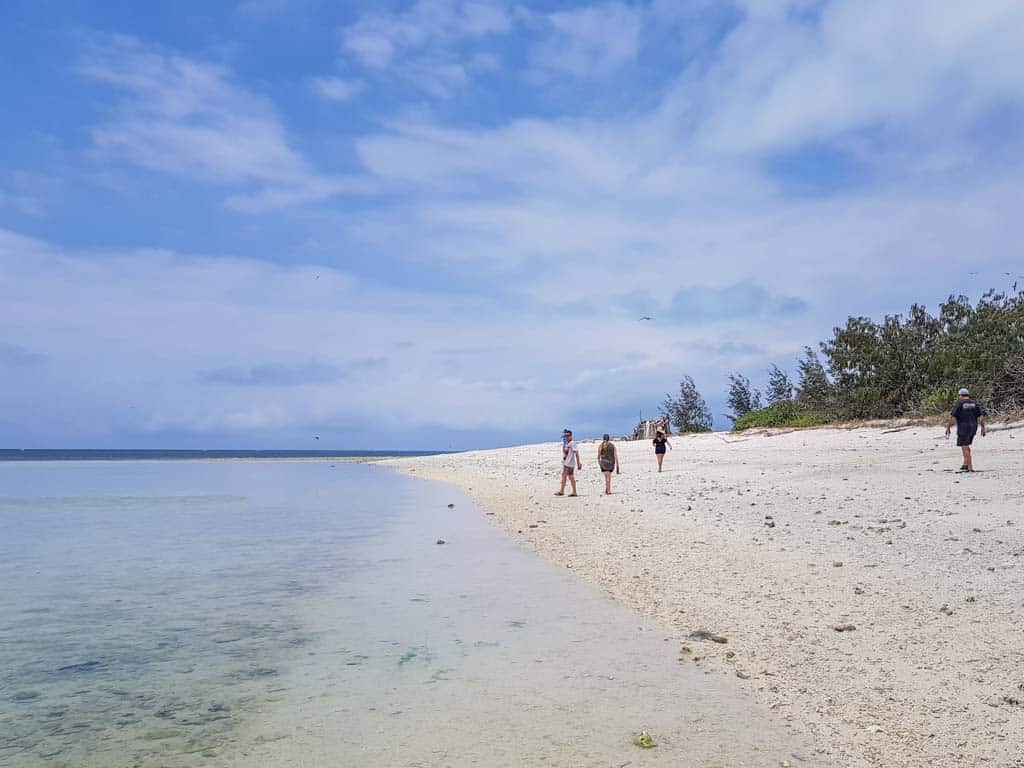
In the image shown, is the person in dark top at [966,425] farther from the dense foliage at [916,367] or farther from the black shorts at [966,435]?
the dense foliage at [916,367]

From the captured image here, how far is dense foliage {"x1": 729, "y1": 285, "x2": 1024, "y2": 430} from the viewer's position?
A: 88.8 feet

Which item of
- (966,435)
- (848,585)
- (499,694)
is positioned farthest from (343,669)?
(966,435)

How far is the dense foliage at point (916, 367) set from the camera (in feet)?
88.8

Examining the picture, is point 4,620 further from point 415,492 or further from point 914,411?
point 914,411

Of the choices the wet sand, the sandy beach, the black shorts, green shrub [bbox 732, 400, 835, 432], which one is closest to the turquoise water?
the wet sand

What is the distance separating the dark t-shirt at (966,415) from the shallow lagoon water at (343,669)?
11.2 m

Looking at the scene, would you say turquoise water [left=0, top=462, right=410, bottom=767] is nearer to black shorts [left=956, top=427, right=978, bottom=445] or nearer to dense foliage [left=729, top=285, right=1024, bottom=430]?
black shorts [left=956, top=427, right=978, bottom=445]

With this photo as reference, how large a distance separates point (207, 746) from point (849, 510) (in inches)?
469

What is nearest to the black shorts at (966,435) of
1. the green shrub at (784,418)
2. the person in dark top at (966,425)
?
the person in dark top at (966,425)

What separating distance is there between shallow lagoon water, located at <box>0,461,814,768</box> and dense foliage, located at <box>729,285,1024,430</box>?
22.1 m

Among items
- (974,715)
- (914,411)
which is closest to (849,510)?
(974,715)

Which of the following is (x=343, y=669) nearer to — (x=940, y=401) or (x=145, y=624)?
(x=145, y=624)

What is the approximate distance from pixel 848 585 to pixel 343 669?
567 cm

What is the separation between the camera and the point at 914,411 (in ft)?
98.2
